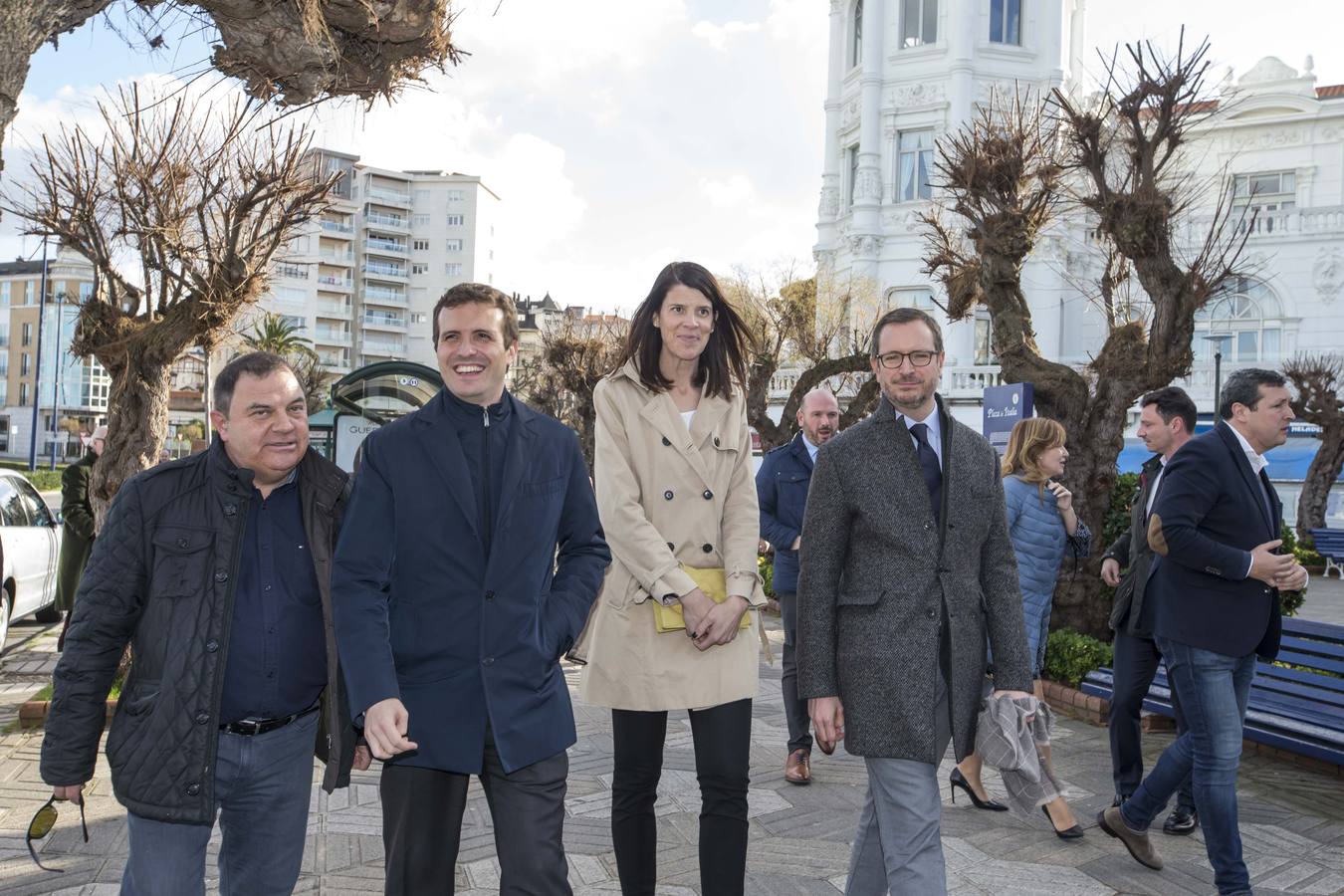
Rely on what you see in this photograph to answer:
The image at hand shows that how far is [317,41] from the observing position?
4.48 metres

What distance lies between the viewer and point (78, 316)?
8672 millimetres

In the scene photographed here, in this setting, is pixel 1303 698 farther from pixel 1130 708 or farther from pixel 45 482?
pixel 45 482

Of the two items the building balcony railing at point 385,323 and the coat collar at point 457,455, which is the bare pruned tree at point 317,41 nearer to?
the coat collar at point 457,455

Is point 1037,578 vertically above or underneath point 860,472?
underneath

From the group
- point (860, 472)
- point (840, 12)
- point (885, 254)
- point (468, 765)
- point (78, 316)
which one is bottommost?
point (468, 765)

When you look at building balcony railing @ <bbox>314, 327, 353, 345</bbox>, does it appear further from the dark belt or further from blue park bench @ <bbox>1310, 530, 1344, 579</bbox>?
the dark belt

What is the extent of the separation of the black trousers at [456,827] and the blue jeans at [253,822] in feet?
1.30

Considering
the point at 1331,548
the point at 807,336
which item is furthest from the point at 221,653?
the point at 1331,548

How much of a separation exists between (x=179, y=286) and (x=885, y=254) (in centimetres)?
2970

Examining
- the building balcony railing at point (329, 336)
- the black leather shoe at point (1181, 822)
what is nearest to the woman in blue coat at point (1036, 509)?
the black leather shoe at point (1181, 822)

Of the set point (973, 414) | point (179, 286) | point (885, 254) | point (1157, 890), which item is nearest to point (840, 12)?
point (885, 254)

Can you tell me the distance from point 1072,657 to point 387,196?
342 feet

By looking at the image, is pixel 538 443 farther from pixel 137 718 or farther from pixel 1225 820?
pixel 1225 820

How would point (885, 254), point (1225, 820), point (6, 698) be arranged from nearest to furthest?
point (1225, 820) < point (6, 698) < point (885, 254)
